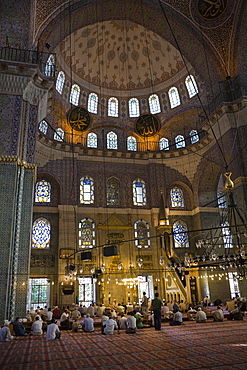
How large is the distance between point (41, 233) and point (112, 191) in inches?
182

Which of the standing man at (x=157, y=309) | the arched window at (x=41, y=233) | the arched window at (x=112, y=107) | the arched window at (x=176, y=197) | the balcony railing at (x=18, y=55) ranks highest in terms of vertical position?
the arched window at (x=112, y=107)

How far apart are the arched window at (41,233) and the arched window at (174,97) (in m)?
10.4

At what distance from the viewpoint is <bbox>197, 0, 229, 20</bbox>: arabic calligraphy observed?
13.9 meters

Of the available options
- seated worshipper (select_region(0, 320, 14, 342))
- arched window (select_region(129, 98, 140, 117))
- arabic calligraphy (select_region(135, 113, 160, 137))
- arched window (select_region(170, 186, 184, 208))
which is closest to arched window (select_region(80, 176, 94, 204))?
arabic calligraphy (select_region(135, 113, 160, 137))

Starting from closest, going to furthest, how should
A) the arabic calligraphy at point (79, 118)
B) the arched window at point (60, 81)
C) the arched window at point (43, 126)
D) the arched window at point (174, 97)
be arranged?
1. the arched window at point (43, 126)
2. the arched window at point (60, 81)
3. the arabic calligraphy at point (79, 118)
4. the arched window at point (174, 97)

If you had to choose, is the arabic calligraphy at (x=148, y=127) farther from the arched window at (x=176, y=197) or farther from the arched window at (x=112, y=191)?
the arched window at (x=176, y=197)

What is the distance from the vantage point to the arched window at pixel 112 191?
59.7ft

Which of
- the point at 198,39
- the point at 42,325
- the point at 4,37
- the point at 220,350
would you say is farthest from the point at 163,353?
the point at 198,39

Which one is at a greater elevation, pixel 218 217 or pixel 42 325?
pixel 218 217

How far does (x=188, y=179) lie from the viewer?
1906cm

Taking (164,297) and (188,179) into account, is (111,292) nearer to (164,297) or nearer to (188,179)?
(164,297)

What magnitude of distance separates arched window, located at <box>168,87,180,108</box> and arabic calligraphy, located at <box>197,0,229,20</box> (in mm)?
5547

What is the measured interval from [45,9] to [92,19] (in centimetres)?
283

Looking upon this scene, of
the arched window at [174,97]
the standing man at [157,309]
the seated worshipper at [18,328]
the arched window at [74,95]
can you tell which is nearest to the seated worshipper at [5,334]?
the seated worshipper at [18,328]
